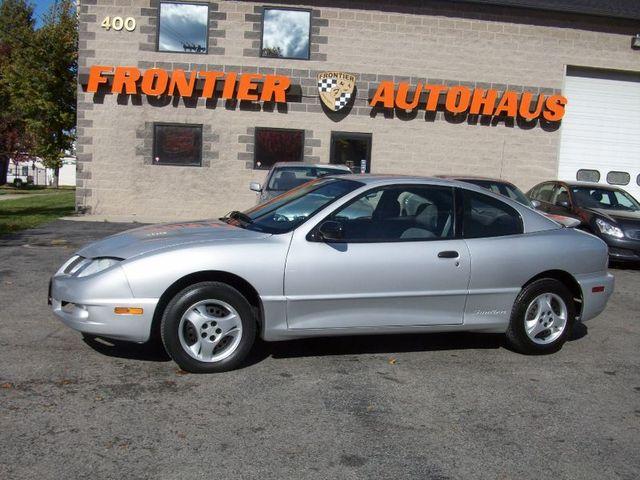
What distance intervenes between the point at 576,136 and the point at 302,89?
24.7 ft

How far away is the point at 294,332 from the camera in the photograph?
5559mm

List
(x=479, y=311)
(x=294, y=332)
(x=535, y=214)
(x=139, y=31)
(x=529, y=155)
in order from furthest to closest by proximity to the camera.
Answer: (x=529, y=155) → (x=139, y=31) → (x=535, y=214) → (x=479, y=311) → (x=294, y=332)

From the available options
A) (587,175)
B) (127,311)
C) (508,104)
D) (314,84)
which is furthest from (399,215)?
(587,175)

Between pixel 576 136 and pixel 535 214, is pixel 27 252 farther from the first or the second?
pixel 576 136

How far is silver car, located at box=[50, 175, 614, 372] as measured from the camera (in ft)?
17.3

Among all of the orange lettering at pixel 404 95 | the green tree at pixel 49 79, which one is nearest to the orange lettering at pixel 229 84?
the orange lettering at pixel 404 95

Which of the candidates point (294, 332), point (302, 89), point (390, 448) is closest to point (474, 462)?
point (390, 448)

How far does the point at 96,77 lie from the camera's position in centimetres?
1714

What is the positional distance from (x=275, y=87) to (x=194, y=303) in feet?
42.0

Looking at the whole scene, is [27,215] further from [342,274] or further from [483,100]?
[342,274]

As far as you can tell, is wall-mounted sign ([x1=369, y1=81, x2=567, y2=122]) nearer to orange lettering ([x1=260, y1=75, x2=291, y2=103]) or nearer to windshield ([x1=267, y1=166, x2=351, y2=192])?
orange lettering ([x1=260, y1=75, x2=291, y2=103])

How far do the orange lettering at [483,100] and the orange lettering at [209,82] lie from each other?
6.38 m

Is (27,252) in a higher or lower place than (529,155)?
lower

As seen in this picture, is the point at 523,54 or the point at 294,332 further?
Result: the point at 523,54
